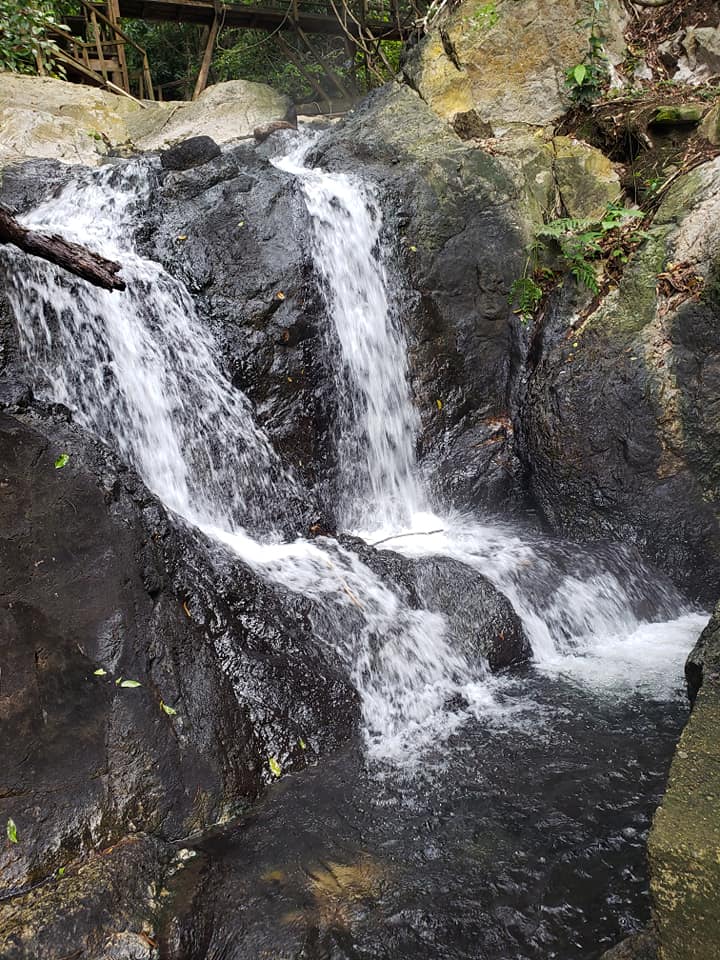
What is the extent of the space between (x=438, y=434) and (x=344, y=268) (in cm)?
189

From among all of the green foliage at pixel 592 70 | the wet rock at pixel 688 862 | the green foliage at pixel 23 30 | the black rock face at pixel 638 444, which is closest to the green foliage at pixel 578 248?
the black rock face at pixel 638 444

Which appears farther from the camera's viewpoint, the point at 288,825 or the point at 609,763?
the point at 609,763

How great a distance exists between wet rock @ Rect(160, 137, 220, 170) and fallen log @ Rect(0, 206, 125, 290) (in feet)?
17.7

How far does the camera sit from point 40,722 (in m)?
3.14

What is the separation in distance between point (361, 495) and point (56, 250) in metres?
4.16

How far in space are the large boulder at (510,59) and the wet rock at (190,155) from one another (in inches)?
108

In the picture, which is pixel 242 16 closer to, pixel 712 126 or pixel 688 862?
pixel 712 126

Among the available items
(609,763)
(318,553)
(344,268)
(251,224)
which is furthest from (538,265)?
(609,763)

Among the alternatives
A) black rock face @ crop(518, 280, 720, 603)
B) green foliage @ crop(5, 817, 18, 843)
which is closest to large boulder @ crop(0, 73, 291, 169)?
black rock face @ crop(518, 280, 720, 603)

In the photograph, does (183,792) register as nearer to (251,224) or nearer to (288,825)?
(288,825)

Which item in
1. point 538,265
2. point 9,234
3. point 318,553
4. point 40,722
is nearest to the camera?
point 9,234

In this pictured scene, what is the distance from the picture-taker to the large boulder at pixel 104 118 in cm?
896

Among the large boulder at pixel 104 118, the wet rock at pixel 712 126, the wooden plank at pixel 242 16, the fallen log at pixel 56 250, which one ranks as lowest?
the fallen log at pixel 56 250

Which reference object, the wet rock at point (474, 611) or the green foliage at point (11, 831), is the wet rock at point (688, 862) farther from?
the wet rock at point (474, 611)
